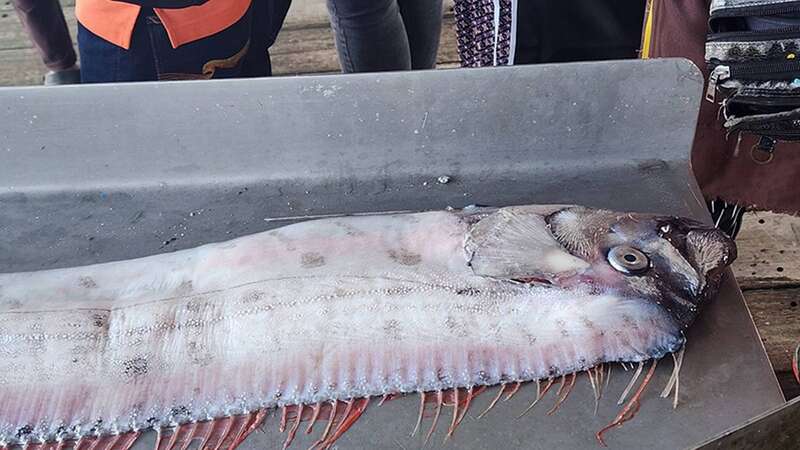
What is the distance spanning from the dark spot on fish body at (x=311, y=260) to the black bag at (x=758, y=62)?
1107 mm

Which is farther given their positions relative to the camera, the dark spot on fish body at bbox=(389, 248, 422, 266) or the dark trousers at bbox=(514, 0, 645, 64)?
the dark trousers at bbox=(514, 0, 645, 64)

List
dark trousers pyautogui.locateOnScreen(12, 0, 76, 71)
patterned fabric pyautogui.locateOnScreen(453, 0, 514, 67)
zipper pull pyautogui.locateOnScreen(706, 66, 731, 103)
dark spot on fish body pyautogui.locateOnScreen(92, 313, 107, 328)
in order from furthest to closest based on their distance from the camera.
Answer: dark trousers pyautogui.locateOnScreen(12, 0, 76, 71) → patterned fabric pyautogui.locateOnScreen(453, 0, 514, 67) → zipper pull pyautogui.locateOnScreen(706, 66, 731, 103) → dark spot on fish body pyautogui.locateOnScreen(92, 313, 107, 328)

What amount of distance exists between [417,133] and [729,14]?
0.81m

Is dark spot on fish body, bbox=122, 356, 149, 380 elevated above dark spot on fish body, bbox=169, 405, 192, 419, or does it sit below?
above

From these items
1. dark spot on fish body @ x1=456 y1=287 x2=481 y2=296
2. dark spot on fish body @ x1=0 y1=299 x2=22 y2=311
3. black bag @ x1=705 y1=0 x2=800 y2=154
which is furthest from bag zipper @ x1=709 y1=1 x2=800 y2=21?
dark spot on fish body @ x1=0 y1=299 x2=22 y2=311

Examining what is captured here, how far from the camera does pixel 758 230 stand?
290 centimetres

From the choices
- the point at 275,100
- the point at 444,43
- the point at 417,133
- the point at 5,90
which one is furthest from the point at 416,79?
the point at 444,43

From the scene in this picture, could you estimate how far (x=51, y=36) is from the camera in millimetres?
3598

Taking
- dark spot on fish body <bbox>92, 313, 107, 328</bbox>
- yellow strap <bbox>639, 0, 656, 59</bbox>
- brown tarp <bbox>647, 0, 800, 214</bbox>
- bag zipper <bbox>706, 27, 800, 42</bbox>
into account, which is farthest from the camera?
yellow strap <bbox>639, 0, 656, 59</bbox>

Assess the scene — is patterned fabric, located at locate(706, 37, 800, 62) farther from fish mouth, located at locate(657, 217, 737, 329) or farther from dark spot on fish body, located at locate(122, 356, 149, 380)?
dark spot on fish body, located at locate(122, 356, 149, 380)

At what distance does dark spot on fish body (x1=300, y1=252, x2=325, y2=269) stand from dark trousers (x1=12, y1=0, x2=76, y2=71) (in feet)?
8.42

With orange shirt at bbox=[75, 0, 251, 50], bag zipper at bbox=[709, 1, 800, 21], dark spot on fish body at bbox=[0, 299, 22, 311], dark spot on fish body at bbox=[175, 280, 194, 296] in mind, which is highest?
bag zipper at bbox=[709, 1, 800, 21]

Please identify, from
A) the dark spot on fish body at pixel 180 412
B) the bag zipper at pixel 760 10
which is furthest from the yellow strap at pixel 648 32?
the dark spot on fish body at pixel 180 412

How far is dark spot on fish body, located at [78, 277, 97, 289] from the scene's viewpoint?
5.53 ft
